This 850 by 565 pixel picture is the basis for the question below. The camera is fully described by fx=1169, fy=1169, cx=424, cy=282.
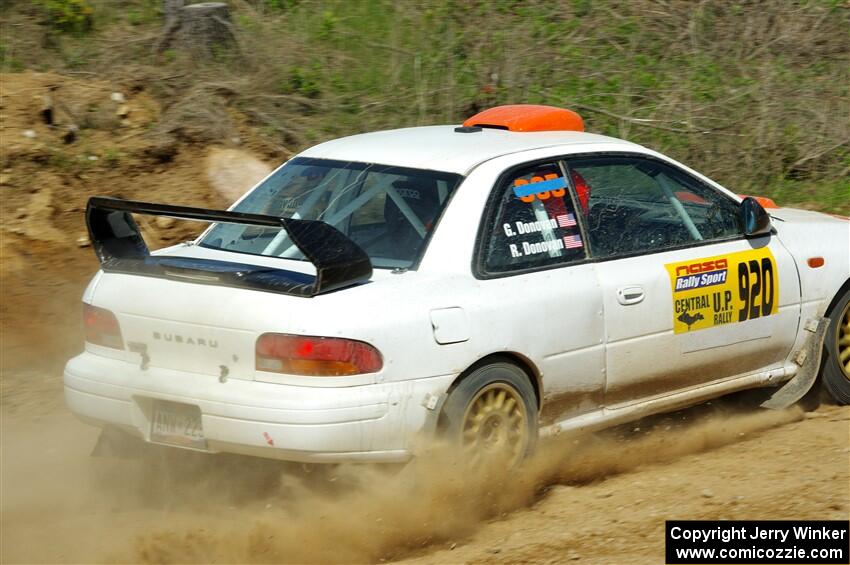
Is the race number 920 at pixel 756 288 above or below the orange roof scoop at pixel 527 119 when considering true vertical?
below

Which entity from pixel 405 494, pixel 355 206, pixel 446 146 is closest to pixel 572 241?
pixel 446 146

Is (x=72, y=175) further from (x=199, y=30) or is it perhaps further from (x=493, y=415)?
(x=493, y=415)

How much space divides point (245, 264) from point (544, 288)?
4.39 feet

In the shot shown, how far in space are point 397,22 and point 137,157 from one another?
4193 millimetres

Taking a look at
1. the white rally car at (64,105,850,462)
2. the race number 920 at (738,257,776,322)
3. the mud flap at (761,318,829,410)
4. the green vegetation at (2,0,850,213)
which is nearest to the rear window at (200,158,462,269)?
the white rally car at (64,105,850,462)

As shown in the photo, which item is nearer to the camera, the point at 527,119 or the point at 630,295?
the point at 630,295

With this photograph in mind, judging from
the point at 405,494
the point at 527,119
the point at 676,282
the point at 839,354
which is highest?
the point at 527,119

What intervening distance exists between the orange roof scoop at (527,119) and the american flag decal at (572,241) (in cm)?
85

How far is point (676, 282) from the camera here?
5.75 meters

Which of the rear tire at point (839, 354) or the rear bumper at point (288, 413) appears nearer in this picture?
the rear bumper at point (288, 413)

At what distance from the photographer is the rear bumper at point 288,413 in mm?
4559

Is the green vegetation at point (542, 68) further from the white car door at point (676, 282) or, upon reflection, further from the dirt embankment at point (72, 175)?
the white car door at point (676, 282)

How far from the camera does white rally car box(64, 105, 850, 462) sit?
4.64 m

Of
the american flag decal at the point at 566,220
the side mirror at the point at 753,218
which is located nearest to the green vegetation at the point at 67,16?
the american flag decal at the point at 566,220
